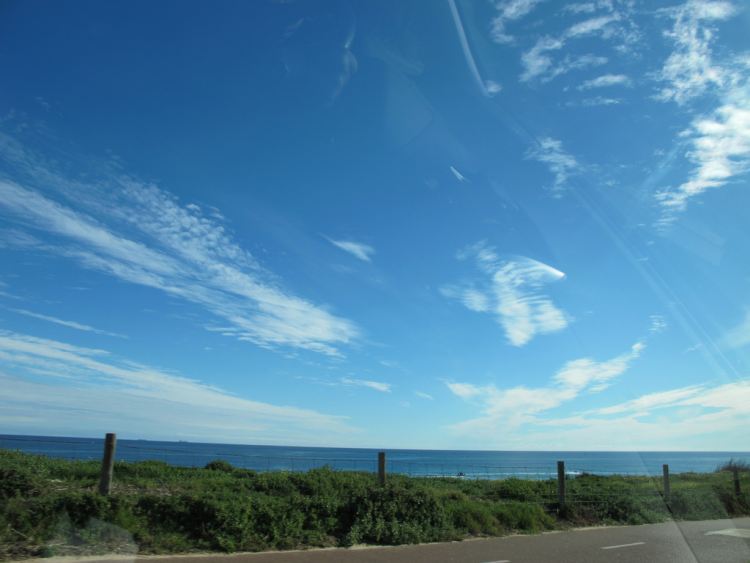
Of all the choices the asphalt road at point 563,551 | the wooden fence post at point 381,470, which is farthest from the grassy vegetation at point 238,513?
the wooden fence post at point 381,470

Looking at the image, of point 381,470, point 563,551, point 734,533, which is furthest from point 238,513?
point 734,533

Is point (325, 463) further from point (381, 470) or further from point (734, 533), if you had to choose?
point (734, 533)

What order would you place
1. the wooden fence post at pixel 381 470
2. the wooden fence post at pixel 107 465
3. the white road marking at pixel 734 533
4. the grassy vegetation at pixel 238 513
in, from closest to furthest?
the grassy vegetation at pixel 238 513 < the wooden fence post at pixel 107 465 < the wooden fence post at pixel 381 470 < the white road marking at pixel 734 533

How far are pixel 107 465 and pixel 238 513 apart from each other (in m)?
2.43

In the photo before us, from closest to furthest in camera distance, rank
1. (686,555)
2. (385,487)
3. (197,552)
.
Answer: (197,552) < (686,555) < (385,487)

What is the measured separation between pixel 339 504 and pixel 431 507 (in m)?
2.19

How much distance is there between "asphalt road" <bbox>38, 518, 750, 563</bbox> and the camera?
9070 millimetres

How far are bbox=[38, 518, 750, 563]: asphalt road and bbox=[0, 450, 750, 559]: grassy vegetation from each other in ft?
1.61

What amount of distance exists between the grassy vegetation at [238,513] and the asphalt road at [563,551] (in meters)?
0.49

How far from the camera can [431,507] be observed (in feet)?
39.7

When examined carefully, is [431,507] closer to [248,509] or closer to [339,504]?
[339,504]

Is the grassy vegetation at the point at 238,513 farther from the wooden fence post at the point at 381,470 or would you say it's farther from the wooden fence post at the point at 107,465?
the wooden fence post at the point at 381,470

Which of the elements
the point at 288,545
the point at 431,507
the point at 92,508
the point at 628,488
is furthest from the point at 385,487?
the point at 628,488

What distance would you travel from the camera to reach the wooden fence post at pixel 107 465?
374 inches
